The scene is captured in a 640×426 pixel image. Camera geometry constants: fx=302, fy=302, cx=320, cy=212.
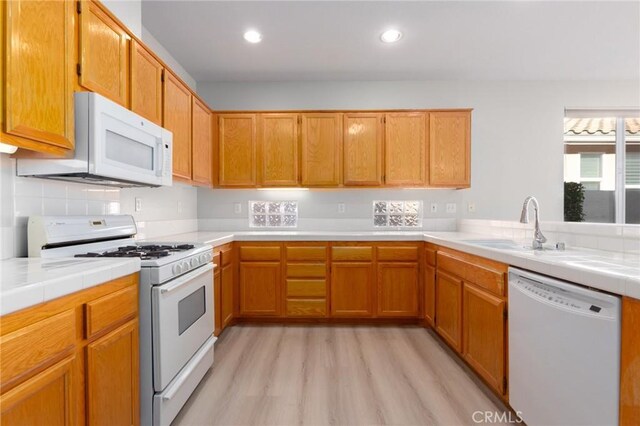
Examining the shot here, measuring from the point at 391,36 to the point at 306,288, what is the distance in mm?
2451

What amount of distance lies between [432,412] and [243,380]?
46.6 inches

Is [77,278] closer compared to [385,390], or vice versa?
[77,278]

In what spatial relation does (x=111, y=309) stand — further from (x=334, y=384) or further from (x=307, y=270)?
(x=307, y=270)

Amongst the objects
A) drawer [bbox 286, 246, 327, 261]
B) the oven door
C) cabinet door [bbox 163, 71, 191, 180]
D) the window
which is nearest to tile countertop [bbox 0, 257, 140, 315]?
the oven door

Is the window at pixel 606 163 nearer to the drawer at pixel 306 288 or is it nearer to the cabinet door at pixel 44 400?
the drawer at pixel 306 288

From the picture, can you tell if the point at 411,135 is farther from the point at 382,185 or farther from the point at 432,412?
the point at 432,412

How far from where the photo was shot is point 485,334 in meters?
1.84

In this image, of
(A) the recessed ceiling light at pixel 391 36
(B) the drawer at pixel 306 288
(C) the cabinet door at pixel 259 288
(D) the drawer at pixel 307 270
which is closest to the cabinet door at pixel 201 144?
(C) the cabinet door at pixel 259 288

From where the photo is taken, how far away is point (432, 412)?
170 centimetres

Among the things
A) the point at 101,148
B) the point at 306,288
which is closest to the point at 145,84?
the point at 101,148

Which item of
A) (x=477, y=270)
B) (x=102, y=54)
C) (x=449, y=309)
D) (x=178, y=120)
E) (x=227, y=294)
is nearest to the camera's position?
(x=102, y=54)

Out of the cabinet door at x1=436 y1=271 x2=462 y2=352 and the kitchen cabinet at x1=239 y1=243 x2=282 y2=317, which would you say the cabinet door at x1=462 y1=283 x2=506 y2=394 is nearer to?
the cabinet door at x1=436 y1=271 x2=462 y2=352

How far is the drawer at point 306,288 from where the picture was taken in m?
2.98

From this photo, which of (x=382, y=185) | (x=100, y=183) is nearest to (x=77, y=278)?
(x=100, y=183)
